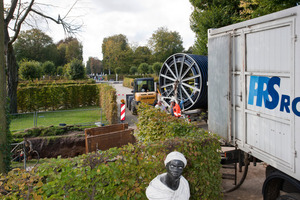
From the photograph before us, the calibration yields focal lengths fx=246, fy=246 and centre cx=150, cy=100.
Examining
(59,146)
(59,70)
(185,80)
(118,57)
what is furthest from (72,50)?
(59,146)

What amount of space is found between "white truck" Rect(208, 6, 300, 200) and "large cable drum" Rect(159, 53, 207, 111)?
197 inches

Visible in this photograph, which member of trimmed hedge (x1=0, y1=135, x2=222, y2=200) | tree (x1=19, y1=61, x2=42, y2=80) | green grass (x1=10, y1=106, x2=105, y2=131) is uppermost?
tree (x1=19, y1=61, x2=42, y2=80)

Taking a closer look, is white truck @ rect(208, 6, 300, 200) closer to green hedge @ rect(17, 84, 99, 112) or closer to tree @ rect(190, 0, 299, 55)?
tree @ rect(190, 0, 299, 55)

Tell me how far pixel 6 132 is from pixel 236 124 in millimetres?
5708

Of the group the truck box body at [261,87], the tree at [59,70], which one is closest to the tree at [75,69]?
the truck box body at [261,87]

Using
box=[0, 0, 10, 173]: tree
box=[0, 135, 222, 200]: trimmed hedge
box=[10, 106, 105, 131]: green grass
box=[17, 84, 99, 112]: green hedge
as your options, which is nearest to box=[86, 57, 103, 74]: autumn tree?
box=[17, 84, 99, 112]: green hedge

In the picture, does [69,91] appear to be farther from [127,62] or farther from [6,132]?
[127,62]

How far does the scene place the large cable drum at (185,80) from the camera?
35.4ft

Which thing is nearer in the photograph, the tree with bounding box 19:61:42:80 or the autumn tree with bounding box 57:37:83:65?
the tree with bounding box 19:61:42:80

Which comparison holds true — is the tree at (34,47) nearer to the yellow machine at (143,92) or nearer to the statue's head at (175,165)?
the yellow machine at (143,92)

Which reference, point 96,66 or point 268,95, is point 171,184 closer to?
point 268,95

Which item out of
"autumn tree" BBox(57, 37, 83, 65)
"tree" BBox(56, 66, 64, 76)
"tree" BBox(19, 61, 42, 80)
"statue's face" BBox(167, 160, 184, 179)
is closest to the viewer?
"statue's face" BBox(167, 160, 184, 179)

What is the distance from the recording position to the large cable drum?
10.8m

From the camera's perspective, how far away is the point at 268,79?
3979 mm
